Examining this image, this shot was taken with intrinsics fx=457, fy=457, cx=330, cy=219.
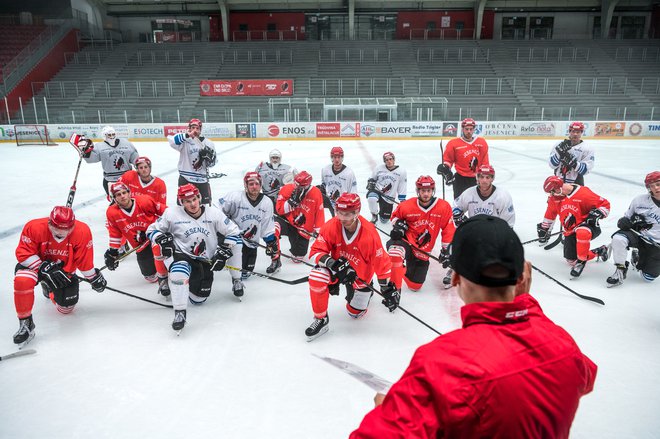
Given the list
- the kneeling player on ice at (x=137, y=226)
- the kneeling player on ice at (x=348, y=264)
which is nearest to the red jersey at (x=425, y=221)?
→ the kneeling player on ice at (x=348, y=264)

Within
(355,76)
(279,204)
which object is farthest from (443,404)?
(355,76)

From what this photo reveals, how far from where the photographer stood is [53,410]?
277 cm

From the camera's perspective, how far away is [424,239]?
4.64 meters

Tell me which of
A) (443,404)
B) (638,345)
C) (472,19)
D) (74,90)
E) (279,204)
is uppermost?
(472,19)

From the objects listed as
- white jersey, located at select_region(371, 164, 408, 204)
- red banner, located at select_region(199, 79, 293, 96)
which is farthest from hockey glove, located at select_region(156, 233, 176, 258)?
red banner, located at select_region(199, 79, 293, 96)

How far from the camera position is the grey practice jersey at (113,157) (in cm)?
689

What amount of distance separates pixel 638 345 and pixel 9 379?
4550 mm

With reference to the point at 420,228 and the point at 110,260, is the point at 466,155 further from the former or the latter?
the point at 110,260

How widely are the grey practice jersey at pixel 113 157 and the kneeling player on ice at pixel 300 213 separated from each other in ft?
9.24

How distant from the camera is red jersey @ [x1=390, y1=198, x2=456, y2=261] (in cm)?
464

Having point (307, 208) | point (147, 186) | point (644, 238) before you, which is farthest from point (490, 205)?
point (147, 186)

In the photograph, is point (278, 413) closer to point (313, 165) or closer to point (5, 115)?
point (313, 165)

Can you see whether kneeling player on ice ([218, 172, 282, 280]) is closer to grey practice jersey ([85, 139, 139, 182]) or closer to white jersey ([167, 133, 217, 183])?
white jersey ([167, 133, 217, 183])

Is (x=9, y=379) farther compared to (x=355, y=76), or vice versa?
(x=355, y=76)
